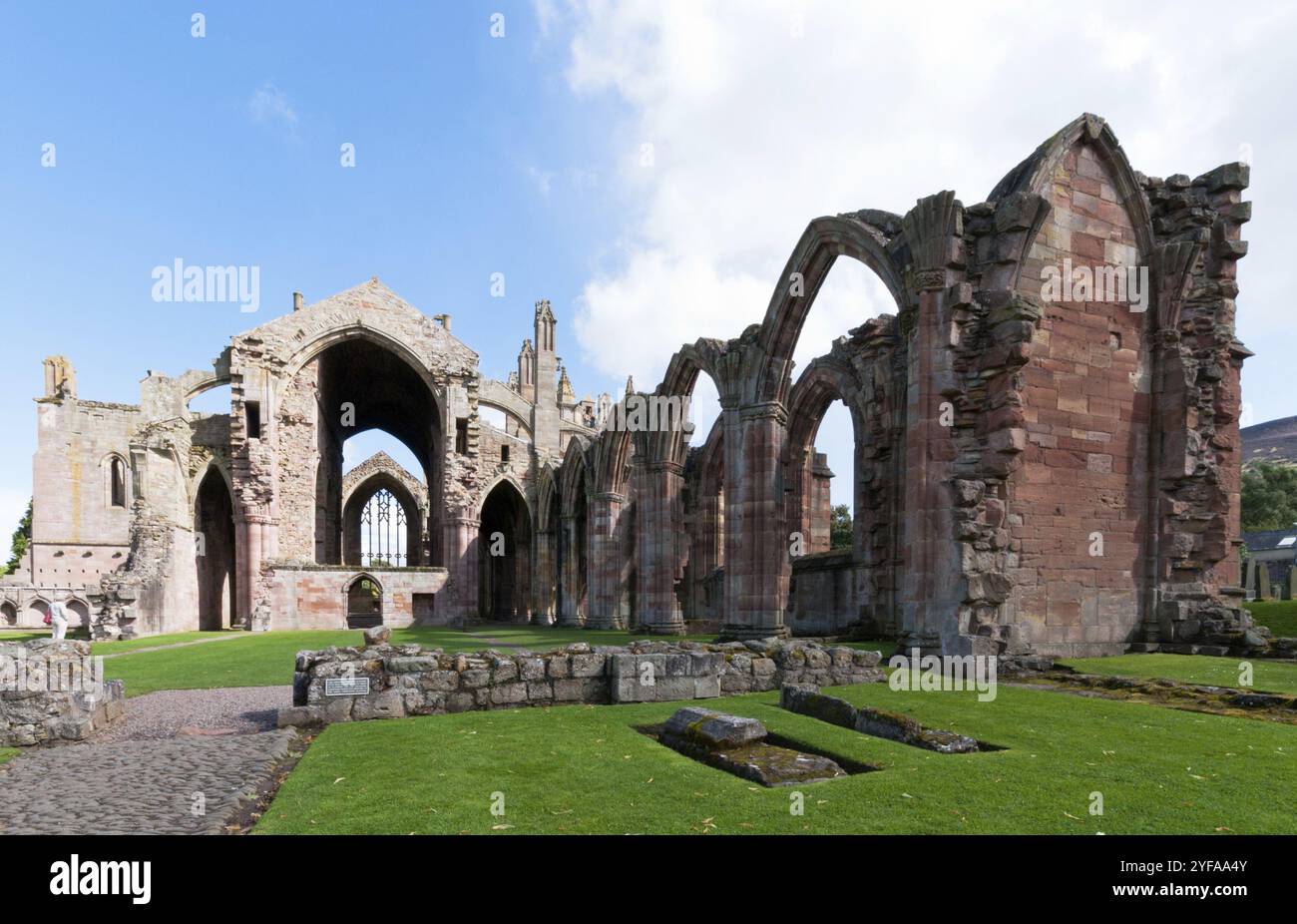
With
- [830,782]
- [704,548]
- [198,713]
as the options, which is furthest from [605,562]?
[830,782]

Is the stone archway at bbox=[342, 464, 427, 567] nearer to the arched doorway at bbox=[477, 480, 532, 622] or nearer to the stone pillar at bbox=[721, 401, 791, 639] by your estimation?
the arched doorway at bbox=[477, 480, 532, 622]

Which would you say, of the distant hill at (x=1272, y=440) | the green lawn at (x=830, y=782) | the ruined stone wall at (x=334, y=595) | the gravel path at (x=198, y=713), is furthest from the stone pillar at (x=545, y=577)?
the distant hill at (x=1272, y=440)

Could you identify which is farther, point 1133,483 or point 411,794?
point 1133,483

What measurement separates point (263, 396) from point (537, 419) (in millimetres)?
12322

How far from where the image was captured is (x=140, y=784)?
16.7ft

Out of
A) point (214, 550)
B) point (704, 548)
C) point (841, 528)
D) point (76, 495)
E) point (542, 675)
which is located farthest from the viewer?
point (841, 528)

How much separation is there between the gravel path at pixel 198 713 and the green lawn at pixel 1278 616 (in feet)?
56.3

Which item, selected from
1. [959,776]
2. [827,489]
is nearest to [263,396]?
[827,489]

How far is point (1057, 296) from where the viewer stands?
38.7ft

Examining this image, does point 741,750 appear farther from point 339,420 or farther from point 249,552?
point 339,420

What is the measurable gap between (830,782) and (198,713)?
7.38 m

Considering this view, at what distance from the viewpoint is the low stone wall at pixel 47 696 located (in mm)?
6586
